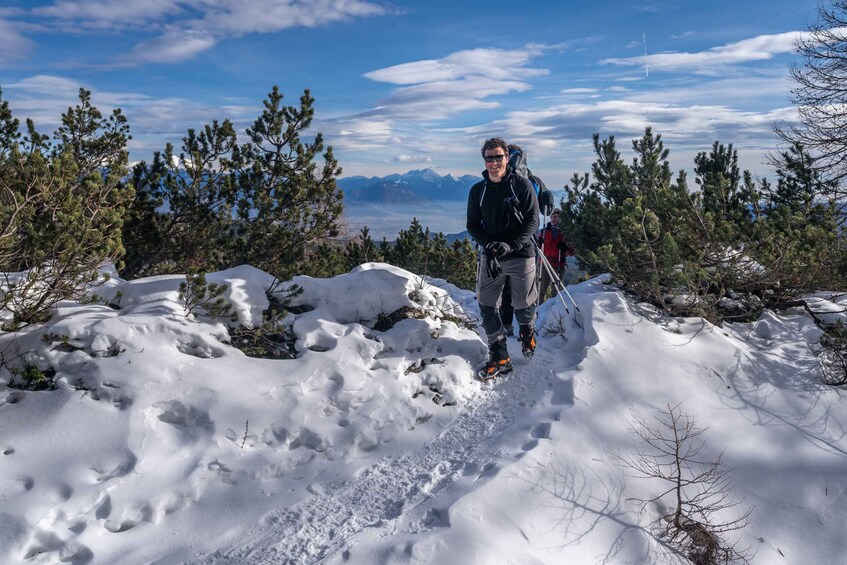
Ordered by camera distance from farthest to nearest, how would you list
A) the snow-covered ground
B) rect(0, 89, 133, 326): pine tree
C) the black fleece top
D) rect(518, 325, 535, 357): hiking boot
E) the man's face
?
rect(518, 325, 535, 357): hiking boot → the black fleece top → the man's face → rect(0, 89, 133, 326): pine tree → the snow-covered ground

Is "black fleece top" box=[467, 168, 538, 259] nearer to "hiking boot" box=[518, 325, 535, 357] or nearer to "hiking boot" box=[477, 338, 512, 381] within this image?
"hiking boot" box=[518, 325, 535, 357]

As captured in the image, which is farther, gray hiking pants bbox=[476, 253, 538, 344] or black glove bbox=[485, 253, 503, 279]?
gray hiking pants bbox=[476, 253, 538, 344]

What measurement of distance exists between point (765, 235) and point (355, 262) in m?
7.91

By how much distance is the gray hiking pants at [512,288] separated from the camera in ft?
17.8

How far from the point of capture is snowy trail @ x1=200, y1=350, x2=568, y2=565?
311cm

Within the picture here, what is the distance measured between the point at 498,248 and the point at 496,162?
89cm

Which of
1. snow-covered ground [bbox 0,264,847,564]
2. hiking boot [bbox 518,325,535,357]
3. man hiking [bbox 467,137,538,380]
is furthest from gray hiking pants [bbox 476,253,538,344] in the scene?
snow-covered ground [bbox 0,264,847,564]

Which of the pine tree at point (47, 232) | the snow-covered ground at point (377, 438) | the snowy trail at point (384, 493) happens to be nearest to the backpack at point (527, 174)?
the snow-covered ground at point (377, 438)

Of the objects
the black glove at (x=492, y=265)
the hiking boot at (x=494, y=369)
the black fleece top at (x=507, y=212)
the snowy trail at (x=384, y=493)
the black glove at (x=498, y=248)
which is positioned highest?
the black fleece top at (x=507, y=212)

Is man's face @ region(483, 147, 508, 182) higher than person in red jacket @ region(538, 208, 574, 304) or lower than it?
higher

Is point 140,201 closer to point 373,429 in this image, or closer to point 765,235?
point 373,429

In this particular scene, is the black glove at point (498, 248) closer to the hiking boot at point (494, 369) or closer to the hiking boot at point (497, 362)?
the hiking boot at point (497, 362)

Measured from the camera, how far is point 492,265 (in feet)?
17.5

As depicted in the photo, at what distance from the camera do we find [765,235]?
607 centimetres
